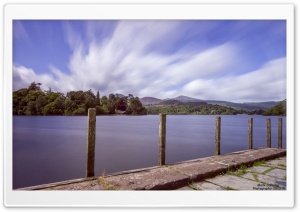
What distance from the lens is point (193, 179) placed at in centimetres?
323

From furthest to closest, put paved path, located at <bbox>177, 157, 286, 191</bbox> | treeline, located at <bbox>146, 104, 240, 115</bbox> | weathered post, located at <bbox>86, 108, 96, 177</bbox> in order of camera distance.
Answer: treeline, located at <bbox>146, 104, 240, 115</bbox> < weathered post, located at <bbox>86, 108, 96, 177</bbox> < paved path, located at <bbox>177, 157, 286, 191</bbox>

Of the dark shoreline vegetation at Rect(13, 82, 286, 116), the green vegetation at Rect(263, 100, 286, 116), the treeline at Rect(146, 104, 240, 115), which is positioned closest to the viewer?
the green vegetation at Rect(263, 100, 286, 116)

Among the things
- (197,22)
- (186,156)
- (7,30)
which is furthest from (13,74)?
(186,156)

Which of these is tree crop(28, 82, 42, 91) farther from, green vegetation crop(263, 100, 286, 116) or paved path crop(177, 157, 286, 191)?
green vegetation crop(263, 100, 286, 116)

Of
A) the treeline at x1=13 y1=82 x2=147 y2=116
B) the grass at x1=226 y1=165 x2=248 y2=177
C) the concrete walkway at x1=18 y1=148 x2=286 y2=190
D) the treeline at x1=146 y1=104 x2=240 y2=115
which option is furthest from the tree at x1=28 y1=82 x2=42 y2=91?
the grass at x1=226 y1=165 x2=248 y2=177

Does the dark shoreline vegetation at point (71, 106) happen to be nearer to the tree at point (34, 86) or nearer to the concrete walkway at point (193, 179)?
the tree at point (34, 86)

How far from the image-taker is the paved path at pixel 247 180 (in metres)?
3.16

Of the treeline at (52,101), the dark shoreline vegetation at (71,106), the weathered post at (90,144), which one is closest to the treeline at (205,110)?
the dark shoreline vegetation at (71,106)

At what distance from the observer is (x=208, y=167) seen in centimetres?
367

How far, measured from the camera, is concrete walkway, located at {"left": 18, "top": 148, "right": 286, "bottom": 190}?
2896 millimetres
